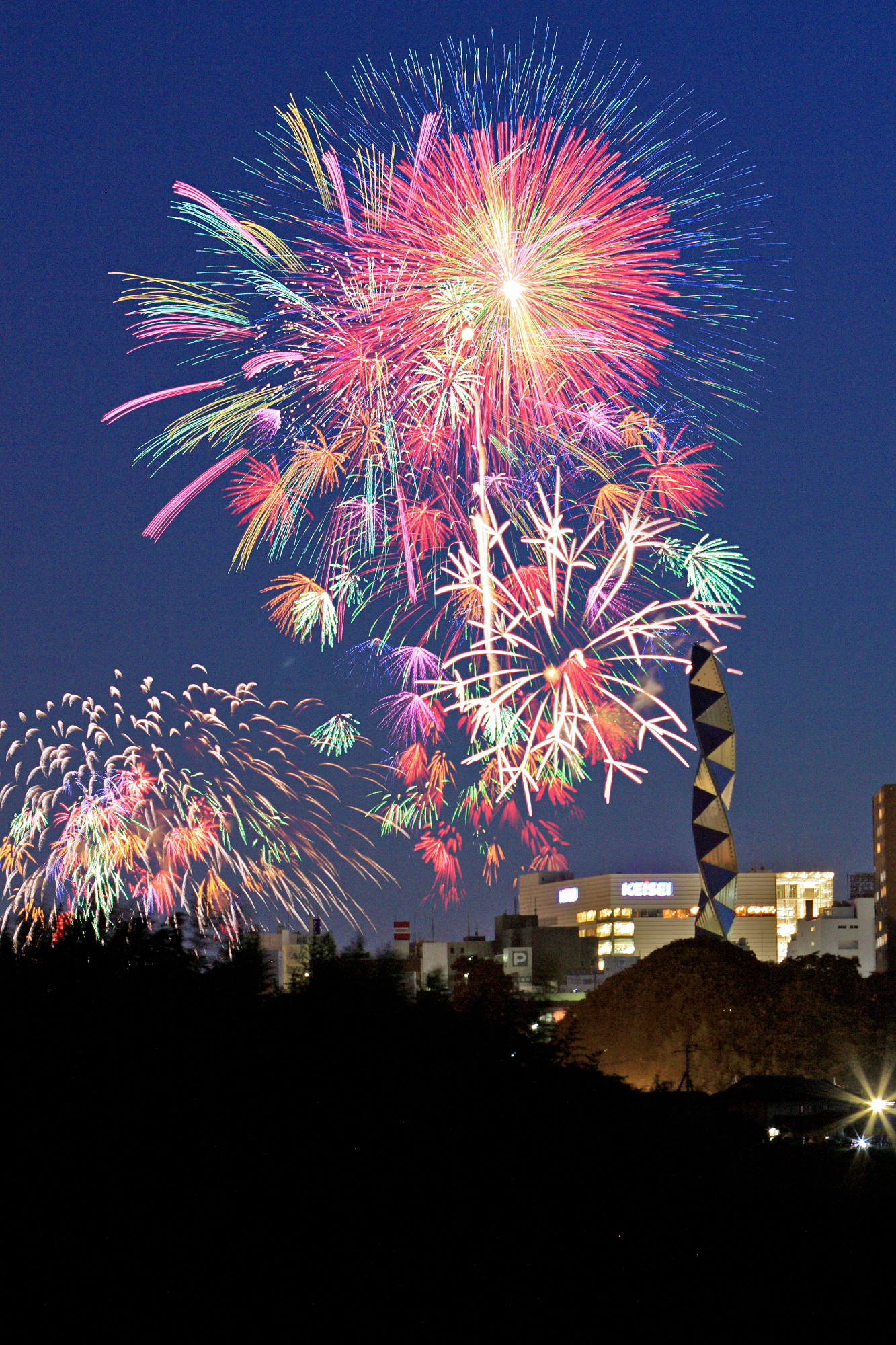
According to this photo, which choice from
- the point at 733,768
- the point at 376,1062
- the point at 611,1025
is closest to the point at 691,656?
the point at 733,768

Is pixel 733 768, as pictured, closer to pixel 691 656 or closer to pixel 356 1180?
pixel 691 656

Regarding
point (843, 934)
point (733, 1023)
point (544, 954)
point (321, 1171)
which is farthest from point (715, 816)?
point (321, 1171)

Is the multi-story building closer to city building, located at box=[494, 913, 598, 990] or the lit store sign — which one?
the lit store sign

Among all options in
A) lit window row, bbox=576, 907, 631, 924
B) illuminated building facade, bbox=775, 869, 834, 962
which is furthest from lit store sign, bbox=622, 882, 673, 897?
illuminated building facade, bbox=775, 869, 834, 962

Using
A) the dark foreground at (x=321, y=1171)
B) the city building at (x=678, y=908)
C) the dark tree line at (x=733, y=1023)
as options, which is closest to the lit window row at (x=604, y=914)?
the city building at (x=678, y=908)

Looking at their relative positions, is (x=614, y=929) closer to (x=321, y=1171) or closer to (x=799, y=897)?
(x=799, y=897)

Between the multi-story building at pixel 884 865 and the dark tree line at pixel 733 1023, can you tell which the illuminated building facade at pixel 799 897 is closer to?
the multi-story building at pixel 884 865
